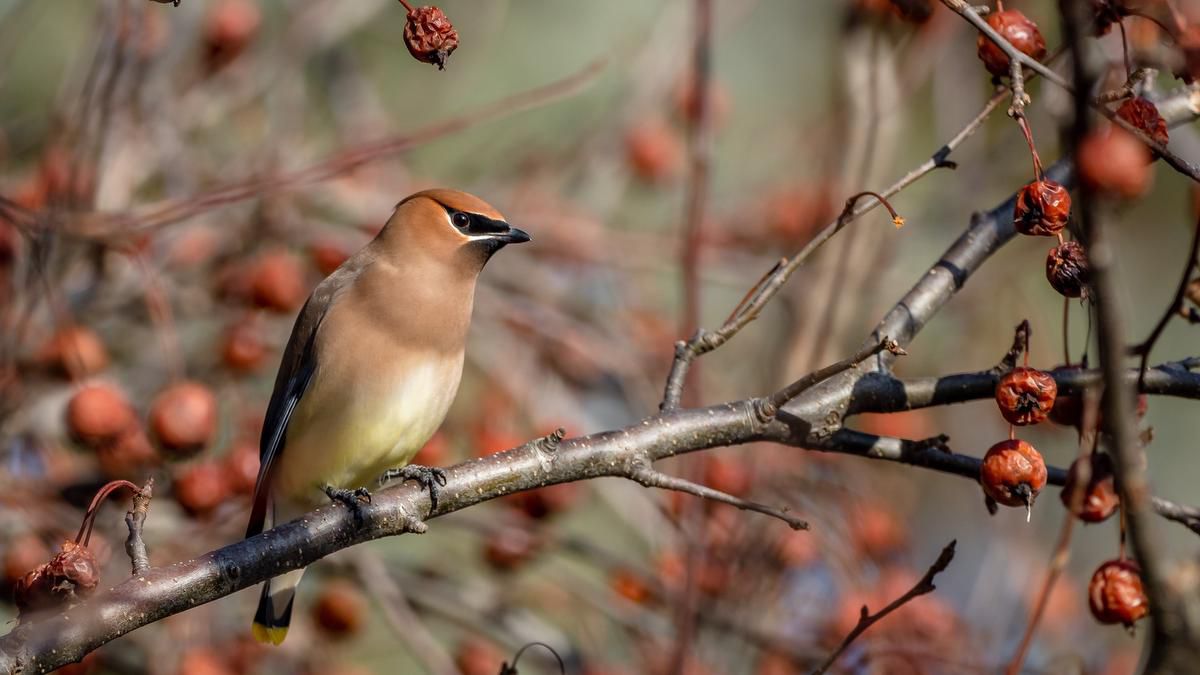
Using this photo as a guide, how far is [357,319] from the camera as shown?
386 cm

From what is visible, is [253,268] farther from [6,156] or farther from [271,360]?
[6,156]

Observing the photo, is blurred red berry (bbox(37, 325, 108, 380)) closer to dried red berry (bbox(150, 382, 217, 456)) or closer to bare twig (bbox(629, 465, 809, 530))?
dried red berry (bbox(150, 382, 217, 456))

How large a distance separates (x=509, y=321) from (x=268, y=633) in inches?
55.6

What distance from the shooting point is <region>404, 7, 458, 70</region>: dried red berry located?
228 cm

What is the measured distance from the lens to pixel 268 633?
13.0 ft

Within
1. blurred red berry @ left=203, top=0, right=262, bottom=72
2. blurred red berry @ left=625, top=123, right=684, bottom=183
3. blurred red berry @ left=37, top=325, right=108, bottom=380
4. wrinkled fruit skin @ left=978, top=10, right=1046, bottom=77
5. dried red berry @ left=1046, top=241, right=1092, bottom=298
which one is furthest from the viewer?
blurred red berry @ left=625, top=123, right=684, bottom=183

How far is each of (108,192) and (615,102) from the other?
6.72 ft

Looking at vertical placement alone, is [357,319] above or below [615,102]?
below

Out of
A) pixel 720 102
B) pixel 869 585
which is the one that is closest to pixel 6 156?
pixel 720 102

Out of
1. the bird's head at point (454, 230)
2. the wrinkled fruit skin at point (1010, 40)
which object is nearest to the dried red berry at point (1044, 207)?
the wrinkled fruit skin at point (1010, 40)

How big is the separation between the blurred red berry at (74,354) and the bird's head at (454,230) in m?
0.90

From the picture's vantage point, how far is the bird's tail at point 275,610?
13.0 feet

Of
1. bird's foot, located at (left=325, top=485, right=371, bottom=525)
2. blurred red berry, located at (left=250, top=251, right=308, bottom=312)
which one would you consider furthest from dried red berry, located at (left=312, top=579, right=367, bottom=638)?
bird's foot, located at (left=325, top=485, right=371, bottom=525)

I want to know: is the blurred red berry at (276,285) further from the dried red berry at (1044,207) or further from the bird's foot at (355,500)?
the dried red berry at (1044,207)
